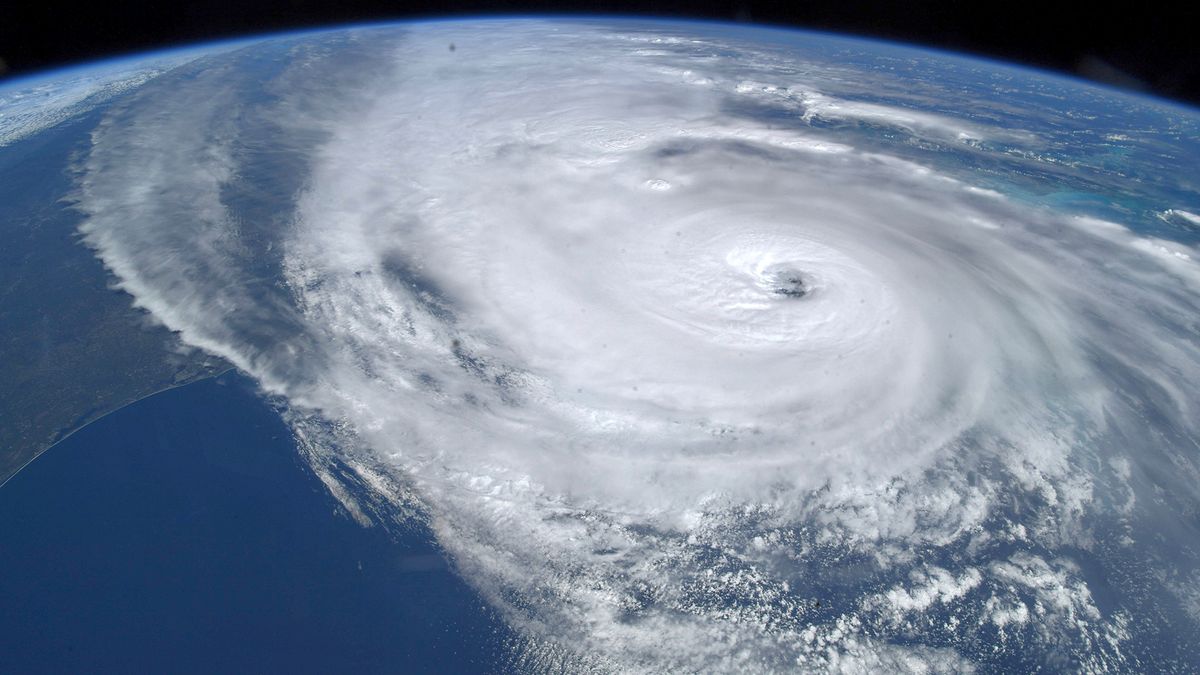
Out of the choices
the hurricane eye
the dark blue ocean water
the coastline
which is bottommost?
the dark blue ocean water

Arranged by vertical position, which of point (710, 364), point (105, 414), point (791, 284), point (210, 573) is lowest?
point (210, 573)

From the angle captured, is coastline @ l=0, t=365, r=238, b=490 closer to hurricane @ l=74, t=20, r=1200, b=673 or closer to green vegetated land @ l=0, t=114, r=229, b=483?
green vegetated land @ l=0, t=114, r=229, b=483

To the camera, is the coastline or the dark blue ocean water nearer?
the dark blue ocean water

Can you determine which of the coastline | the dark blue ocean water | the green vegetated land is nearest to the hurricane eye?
the dark blue ocean water

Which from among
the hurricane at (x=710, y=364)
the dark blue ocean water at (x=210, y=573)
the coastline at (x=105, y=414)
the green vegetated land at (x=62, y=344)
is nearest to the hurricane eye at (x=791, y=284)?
the hurricane at (x=710, y=364)

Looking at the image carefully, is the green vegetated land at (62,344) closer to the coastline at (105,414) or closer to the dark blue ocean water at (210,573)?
the coastline at (105,414)

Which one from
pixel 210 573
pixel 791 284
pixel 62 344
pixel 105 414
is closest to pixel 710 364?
pixel 791 284

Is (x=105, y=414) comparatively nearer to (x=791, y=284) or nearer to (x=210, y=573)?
(x=210, y=573)
